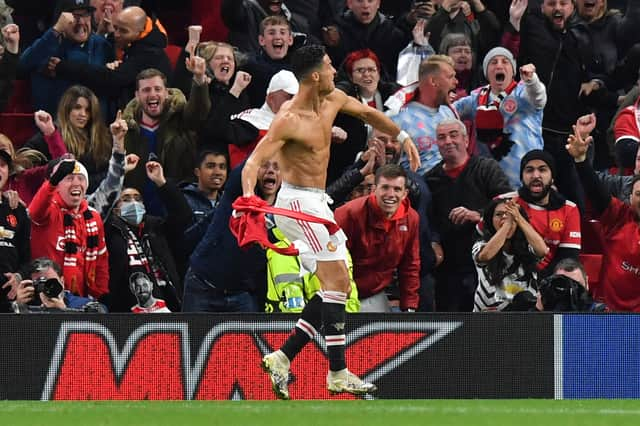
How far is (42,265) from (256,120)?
2538 mm

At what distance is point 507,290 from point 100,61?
4362mm

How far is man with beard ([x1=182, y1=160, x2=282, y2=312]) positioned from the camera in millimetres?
10555

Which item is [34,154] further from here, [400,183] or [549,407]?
[549,407]

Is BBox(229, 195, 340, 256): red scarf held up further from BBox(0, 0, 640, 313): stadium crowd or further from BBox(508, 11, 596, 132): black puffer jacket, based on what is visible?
BBox(508, 11, 596, 132): black puffer jacket

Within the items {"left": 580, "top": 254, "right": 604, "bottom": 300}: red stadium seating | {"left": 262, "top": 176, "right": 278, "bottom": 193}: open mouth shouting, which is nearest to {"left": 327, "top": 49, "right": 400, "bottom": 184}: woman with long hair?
{"left": 262, "top": 176, "right": 278, "bottom": 193}: open mouth shouting

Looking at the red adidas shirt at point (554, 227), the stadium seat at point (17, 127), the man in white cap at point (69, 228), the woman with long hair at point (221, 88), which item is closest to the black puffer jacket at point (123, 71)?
the woman with long hair at point (221, 88)

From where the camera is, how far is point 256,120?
12.0m

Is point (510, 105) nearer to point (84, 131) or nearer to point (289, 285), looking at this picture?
point (289, 285)

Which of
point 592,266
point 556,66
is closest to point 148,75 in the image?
point 556,66

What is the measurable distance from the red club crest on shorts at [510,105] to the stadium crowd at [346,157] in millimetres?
15

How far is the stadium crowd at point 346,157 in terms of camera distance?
423 inches

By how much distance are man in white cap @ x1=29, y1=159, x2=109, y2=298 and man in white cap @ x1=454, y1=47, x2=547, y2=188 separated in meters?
3.43

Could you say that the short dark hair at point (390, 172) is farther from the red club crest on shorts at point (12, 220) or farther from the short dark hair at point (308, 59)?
the red club crest on shorts at point (12, 220)

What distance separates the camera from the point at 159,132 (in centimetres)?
1202
